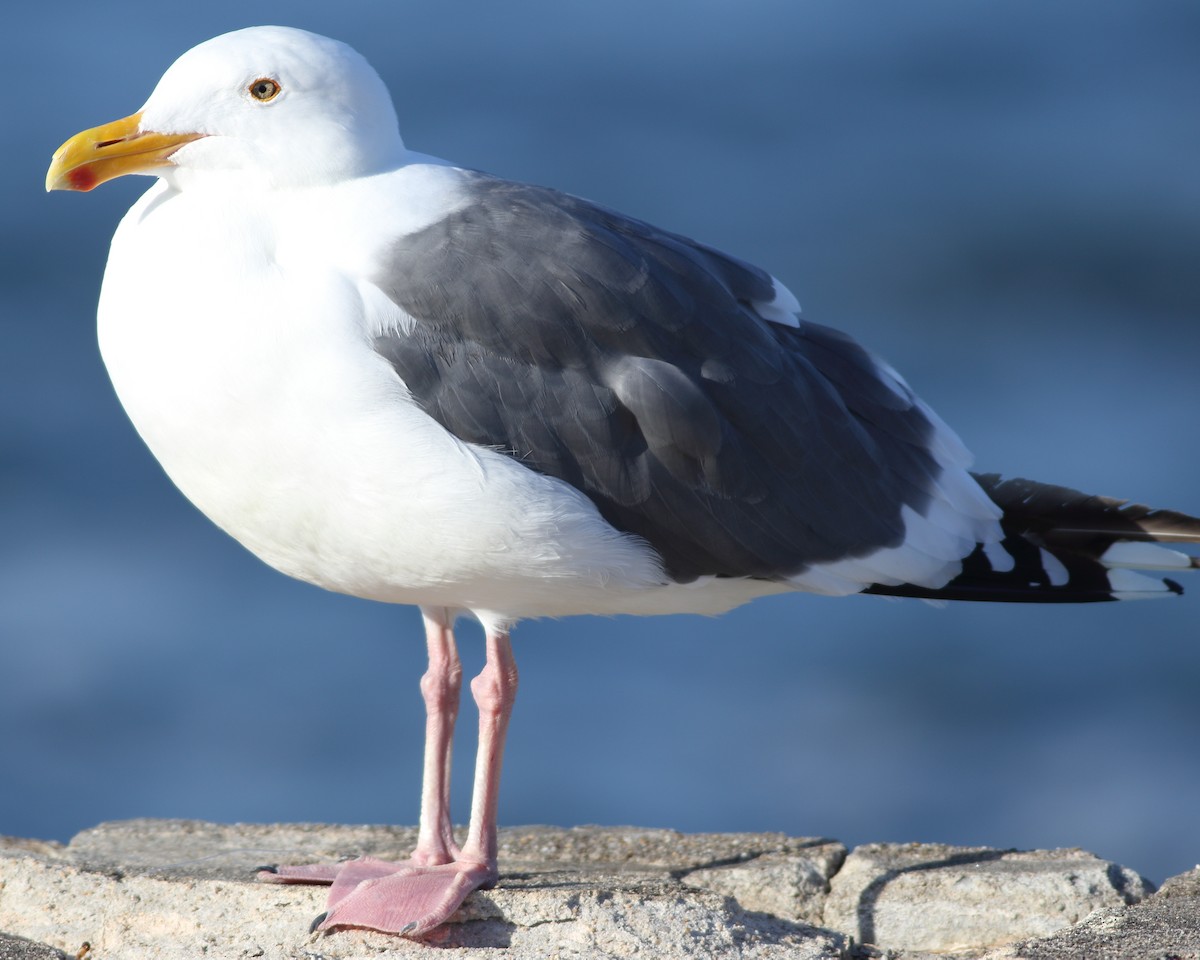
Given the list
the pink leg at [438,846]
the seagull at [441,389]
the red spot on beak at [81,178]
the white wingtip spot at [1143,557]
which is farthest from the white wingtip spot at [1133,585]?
the red spot on beak at [81,178]

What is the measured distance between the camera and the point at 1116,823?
927 cm

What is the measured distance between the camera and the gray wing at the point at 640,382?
423 cm

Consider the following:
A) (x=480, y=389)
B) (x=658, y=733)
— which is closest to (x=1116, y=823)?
(x=658, y=733)

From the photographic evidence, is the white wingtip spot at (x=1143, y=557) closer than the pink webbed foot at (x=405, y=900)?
No

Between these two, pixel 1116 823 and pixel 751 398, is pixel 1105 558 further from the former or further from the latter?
pixel 1116 823

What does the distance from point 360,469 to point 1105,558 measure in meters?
2.27

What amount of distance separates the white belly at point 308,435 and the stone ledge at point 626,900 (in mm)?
852

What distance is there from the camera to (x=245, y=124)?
4367 millimetres

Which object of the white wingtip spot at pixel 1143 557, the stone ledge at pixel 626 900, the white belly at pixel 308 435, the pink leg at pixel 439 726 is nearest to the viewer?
the white belly at pixel 308 435

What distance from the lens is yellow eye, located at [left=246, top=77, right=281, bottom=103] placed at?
4.38 metres

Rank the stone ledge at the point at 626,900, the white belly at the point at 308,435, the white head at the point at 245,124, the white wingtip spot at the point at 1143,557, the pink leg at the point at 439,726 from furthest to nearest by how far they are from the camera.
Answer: the white wingtip spot at the point at 1143,557
the pink leg at the point at 439,726
the white head at the point at 245,124
the stone ledge at the point at 626,900
the white belly at the point at 308,435

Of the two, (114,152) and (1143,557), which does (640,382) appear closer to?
(114,152)

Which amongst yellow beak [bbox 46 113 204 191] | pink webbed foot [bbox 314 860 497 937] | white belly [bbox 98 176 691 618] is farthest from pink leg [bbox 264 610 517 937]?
yellow beak [bbox 46 113 204 191]

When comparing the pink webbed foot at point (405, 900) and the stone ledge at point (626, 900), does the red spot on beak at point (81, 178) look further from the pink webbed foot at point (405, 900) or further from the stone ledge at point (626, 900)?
the pink webbed foot at point (405, 900)
